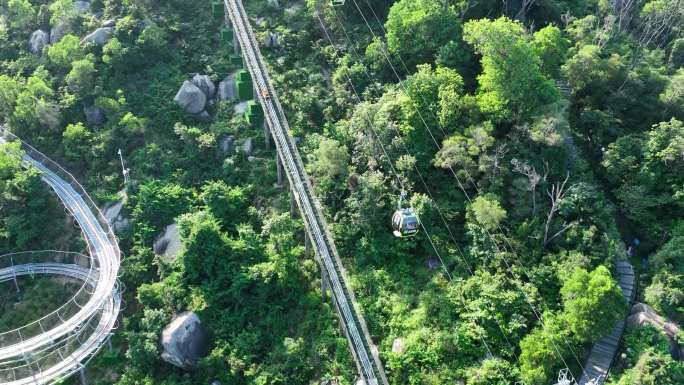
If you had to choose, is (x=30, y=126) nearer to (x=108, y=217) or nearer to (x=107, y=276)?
(x=108, y=217)

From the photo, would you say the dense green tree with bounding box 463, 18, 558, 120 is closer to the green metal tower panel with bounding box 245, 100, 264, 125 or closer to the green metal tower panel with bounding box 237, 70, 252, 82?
the green metal tower panel with bounding box 245, 100, 264, 125

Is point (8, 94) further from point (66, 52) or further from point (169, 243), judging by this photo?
point (169, 243)

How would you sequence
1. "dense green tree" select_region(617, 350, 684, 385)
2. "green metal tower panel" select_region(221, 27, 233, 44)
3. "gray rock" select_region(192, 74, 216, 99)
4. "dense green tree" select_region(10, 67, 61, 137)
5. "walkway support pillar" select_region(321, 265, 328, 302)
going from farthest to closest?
1. "green metal tower panel" select_region(221, 27, 233, 44)
2. "gray rock" select_region(192, 74, 216, 99)
3. "dense green tree" select_region(10, 67, 61, 137)
4. "walkway support pillar" select_region(321, 265, 328, 302)
5. "dense green tree" select_region(617, 350, 684, 385)

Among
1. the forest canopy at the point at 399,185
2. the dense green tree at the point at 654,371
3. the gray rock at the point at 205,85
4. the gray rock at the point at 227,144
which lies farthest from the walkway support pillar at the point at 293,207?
the dense green tree at the point at 654,371

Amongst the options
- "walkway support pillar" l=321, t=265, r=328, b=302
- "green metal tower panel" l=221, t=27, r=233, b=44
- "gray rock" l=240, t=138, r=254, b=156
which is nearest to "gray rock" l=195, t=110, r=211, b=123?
"gray rock" l=240, t=138, r=254, b=156

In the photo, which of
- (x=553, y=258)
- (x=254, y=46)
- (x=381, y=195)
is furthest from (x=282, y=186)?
(x=553, y=258)

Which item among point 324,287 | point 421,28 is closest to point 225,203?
point 324,287
